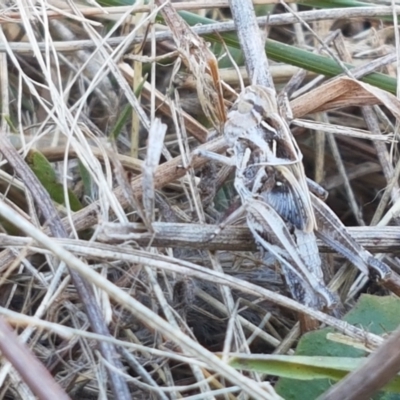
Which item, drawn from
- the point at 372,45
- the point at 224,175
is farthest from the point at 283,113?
the point at 372,45

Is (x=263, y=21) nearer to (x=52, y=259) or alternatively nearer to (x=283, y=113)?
(x=283, y=113)

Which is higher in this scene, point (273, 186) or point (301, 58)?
point (301, 58)

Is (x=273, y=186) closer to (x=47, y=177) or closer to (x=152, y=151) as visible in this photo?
(x=152, y=151)

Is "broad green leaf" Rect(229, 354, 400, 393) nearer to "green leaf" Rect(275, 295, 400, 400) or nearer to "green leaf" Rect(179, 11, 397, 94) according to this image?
"green leaf" Rect(275, 295, 400, 400)

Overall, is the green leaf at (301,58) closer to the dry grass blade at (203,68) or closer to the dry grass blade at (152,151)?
the dry grass blade at (203,68)

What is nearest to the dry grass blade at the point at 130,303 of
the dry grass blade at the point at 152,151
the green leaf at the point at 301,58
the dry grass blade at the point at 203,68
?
the dry grass blade at the point at 152,151

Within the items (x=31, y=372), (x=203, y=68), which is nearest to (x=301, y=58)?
(x=203, y=68)

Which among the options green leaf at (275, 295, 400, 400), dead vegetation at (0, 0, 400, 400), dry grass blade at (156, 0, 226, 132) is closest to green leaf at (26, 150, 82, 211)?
dead vegetation at (0, 0, 400, 400)
